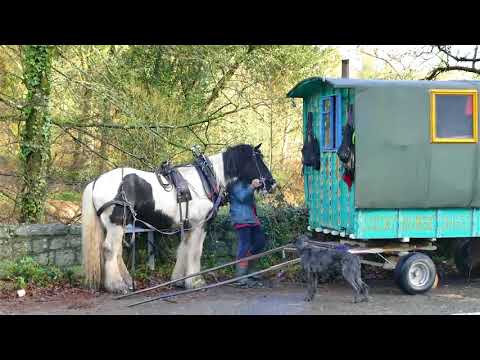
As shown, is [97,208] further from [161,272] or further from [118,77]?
[118,77]

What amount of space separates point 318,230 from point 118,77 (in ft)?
18.7

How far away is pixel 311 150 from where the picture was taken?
9.60 m

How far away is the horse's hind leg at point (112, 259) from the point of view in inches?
341

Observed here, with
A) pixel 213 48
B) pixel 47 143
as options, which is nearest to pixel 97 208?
pixel 47 143

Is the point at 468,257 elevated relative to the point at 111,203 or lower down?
lower down

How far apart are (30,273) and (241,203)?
10.7 ft

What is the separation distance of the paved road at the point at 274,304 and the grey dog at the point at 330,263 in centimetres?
22

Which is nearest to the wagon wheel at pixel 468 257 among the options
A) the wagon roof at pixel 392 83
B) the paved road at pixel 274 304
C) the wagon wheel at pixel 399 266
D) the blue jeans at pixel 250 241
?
the paved road at pixel 274 304

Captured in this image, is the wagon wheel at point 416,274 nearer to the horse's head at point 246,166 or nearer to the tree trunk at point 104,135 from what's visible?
the horse's head at point 246,166

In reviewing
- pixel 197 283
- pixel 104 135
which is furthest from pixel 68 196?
pixel 197 283

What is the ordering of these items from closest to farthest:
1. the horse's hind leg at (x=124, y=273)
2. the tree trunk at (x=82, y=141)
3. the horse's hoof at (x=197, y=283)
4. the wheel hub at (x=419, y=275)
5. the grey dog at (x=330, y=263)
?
the grey dog at (x=330, y=263)
the wheel hub at (x=419, y=275)
the horse's hind leg at (x=124, y=273)
the horse's hoof at (x=197, y=283)
the tree trunk at (x=82, y=141)

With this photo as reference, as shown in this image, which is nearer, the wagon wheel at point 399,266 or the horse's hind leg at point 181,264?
the wagon wheel at point 399,266

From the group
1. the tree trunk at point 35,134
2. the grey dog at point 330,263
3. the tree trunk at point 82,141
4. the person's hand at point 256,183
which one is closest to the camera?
the grey dog at point 330,263

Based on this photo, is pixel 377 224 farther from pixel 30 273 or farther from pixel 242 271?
pixel 30 273
